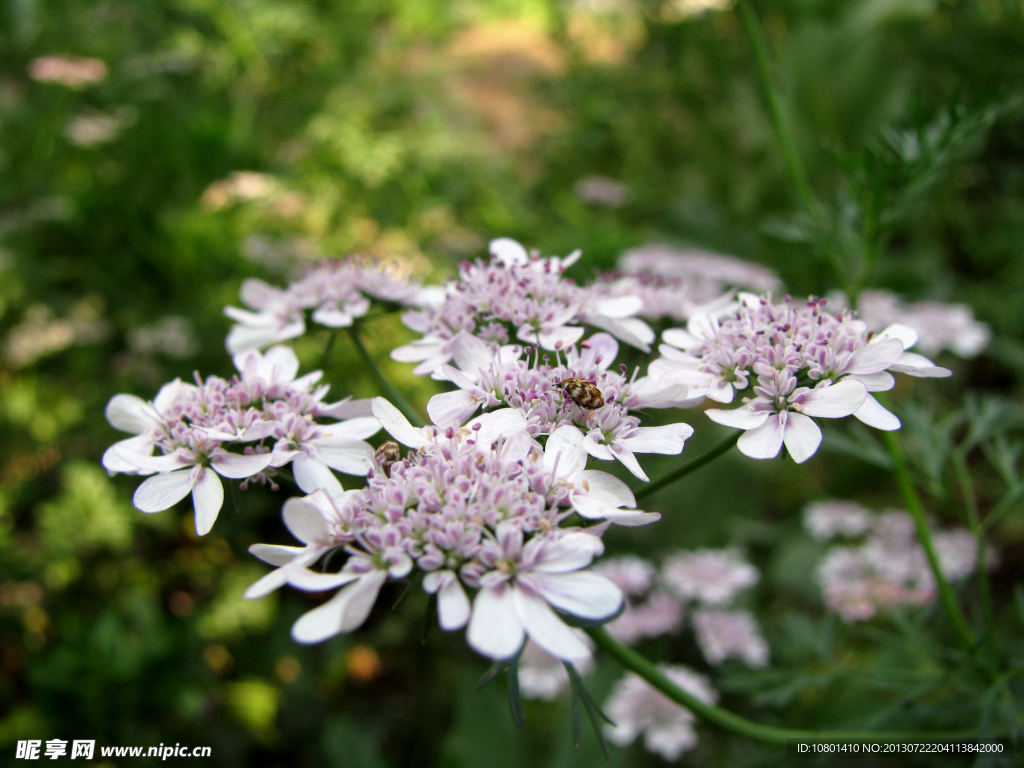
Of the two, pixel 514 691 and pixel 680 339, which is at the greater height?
pixel 680 339

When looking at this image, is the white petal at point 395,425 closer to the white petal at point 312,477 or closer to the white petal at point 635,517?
the white petal at point 312,477

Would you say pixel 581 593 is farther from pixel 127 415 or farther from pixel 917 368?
pixel 127 415

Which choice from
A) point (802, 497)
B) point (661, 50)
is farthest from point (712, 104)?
point (802, 497)

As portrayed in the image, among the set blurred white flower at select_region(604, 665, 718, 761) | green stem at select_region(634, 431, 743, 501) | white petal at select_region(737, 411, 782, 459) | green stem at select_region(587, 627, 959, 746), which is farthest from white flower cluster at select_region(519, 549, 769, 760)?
white petal at select_region(737, 411, 782, 459)

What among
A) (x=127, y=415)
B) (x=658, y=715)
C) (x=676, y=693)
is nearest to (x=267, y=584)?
(x=127, y=415)

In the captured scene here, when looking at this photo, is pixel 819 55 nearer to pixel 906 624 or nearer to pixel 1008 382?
pixel 1008 382

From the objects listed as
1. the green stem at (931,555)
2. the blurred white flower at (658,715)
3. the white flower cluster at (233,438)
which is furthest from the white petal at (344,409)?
the green stem at (931,555)
